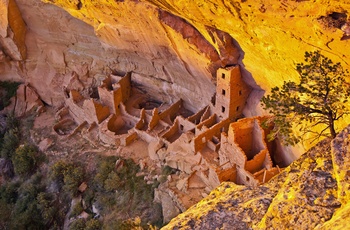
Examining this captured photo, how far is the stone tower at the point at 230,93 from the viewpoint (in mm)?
12016

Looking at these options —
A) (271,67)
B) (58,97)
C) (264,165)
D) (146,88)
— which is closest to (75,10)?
(146,88)

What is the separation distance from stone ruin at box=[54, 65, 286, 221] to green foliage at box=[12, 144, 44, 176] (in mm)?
1481

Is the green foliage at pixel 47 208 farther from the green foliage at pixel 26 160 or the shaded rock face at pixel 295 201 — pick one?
the shaded rock face at pixel 295 201

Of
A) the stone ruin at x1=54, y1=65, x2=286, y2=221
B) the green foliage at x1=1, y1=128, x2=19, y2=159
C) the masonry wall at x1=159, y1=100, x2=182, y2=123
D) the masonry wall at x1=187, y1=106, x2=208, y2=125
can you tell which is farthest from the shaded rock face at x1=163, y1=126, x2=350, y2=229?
the green foliage at x1=1, y1=128, x2=19, y2=159

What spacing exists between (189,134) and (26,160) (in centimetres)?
781

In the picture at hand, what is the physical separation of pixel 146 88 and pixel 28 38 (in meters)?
6.52

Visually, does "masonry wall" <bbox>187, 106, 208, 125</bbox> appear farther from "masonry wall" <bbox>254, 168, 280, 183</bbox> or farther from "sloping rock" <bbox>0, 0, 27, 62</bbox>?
"sloping rock" <bbox>0, 0, 27, 62</bbox>

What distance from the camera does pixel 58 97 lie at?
18688 millimetres

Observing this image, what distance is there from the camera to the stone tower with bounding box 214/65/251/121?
1202cm

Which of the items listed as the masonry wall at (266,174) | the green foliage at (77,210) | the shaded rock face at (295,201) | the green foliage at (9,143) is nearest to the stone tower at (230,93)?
the masonry wall at (266,174)

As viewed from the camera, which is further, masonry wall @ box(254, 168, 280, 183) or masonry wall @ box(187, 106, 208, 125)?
masonry wall @ box(187, 106, 208, 125)

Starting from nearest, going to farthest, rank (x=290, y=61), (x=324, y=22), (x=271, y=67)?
(x=324, y=22) → (x=290, y=61) → (x=271, y=67)

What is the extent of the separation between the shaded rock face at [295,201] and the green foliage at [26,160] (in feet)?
41.0

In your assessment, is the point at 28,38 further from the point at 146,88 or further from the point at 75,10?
the point at 146,88
